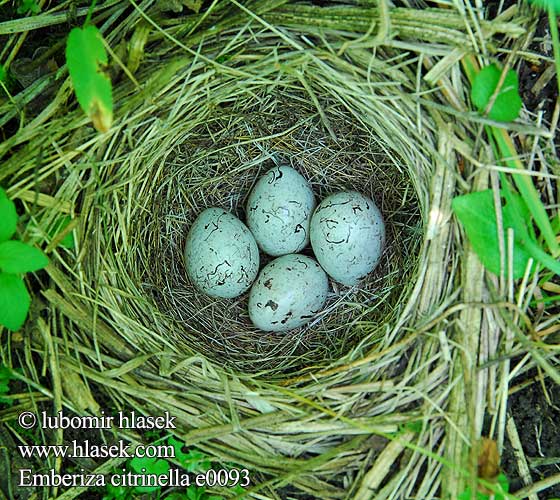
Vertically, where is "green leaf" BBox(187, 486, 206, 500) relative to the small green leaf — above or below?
below

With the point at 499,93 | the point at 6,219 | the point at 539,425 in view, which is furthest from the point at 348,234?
the point at 6,219

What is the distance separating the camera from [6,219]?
138cm

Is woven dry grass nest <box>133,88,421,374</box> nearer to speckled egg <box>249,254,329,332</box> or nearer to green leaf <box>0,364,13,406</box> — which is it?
speckled egg <box>249,254,329,332</box>

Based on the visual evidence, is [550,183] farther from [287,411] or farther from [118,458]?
[118,458]

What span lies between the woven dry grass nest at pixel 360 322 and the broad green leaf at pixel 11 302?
183mm

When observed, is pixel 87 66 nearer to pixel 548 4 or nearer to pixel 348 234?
pixel 348 234

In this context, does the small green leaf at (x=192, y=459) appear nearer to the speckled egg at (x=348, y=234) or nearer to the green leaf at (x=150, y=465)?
the green leaf at (x=150, y=465)

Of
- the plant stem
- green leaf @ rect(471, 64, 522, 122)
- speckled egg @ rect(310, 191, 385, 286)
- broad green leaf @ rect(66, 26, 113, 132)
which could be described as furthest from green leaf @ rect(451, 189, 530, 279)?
broad green leaf @ rect(66, 26, 113, 132)

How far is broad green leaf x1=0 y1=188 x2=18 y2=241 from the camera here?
137cm

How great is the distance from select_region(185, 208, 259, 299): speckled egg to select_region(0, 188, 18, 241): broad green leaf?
0.65 m

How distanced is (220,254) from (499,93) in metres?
0.96

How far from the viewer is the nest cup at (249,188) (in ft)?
5.98

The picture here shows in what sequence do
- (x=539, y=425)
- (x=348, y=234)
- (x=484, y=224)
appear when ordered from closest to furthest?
(x=484, y=224), (x=539, y=425), (x=348, y=234)

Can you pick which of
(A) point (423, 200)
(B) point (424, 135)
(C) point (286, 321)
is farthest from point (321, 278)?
(B) point (424, 135)
